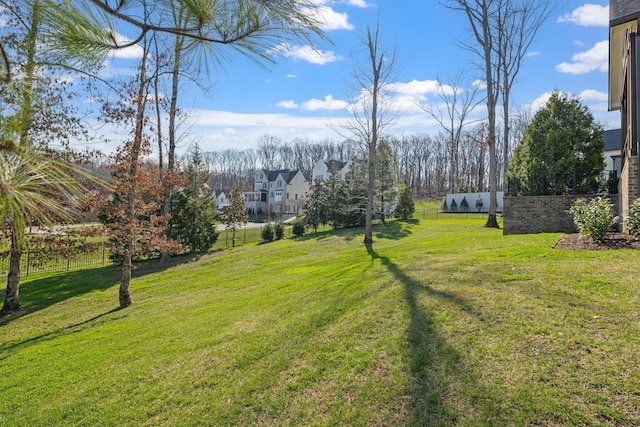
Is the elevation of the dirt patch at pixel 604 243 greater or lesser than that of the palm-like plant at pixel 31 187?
lesser

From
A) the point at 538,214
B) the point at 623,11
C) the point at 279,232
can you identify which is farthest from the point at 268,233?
the point at 623,11

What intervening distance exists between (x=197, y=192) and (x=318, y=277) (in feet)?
39.4

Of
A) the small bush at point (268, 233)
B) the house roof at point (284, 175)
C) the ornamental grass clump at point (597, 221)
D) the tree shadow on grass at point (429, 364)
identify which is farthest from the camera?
the house roof at point (284, 175)

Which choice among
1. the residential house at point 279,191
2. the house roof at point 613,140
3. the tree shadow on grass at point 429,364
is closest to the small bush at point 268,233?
the tree shadow on grass at point 429,364

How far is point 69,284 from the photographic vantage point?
1207 centimetres

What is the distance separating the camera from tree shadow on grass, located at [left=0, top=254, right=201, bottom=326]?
9.71 m

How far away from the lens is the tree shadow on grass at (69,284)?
971 cm

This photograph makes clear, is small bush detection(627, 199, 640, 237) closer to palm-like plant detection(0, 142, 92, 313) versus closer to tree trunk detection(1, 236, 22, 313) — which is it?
palm-like plant detection(0, 142, 92, 313)

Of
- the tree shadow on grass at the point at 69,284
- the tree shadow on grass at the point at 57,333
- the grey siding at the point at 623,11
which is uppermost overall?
the grey siding at the point at 623,11

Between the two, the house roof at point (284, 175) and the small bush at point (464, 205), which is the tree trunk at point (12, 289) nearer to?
the small bush at point (464, 205)

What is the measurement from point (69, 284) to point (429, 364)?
13337mm

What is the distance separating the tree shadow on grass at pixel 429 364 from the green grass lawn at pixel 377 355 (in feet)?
0.05

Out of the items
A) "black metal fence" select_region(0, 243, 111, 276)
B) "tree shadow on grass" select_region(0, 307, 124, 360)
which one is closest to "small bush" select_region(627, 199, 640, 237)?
"tree shadow on grass" select_region(0, 307, 124, 360)

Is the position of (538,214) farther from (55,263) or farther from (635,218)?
(55,263)
